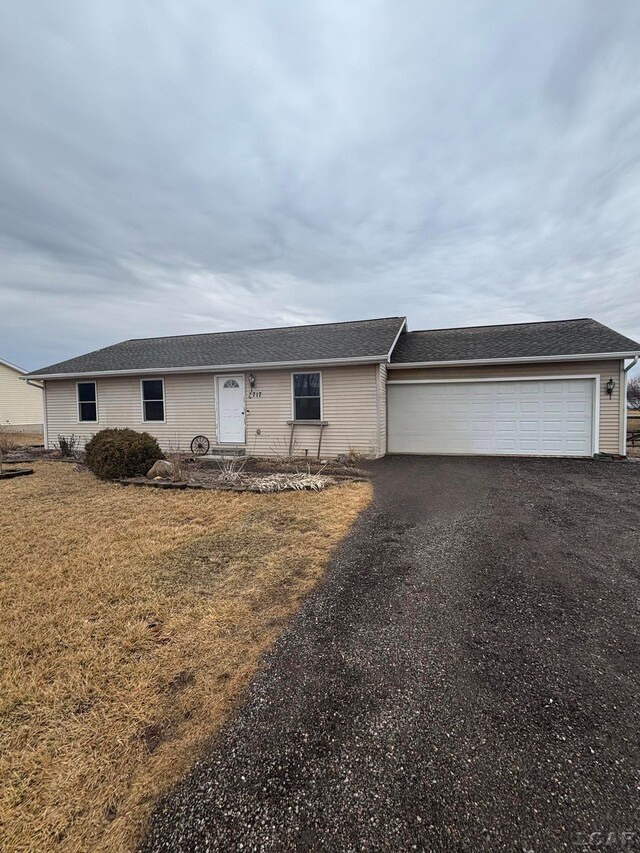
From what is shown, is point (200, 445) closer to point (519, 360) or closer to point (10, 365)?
point (519, 360)

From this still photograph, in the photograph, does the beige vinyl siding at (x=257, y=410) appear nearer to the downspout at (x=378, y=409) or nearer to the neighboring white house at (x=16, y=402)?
the downspout at (x=378, y=409)

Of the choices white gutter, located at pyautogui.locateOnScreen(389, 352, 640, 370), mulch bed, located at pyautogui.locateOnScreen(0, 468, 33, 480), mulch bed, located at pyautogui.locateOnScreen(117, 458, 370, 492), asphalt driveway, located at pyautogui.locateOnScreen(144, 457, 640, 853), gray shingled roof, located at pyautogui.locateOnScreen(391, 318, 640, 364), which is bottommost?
asphalt driveway, located at pyautogui.locateOnScreen(144, 457, 640, 853)

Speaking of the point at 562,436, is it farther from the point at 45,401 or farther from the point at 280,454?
the point at 45,401

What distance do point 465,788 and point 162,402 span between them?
41.0 feet

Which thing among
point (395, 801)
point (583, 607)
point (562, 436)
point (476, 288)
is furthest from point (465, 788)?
point (476, 288)

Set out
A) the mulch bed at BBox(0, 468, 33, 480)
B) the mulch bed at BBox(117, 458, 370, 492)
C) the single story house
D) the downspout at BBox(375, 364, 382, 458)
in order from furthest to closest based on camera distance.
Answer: the downspout at BBox(375, 364, 382, 458)
the single story house
the mulch bed at BBox(0, 468, 33, 480)
the mulch bed at BBox(117, 458, 370, 492)

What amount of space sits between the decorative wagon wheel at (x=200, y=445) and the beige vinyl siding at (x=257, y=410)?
166 mm

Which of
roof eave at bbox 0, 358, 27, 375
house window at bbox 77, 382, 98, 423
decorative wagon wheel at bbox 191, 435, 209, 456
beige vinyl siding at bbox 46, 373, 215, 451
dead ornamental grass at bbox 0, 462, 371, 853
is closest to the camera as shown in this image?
dead ornamental grass at bbox 0, 462, 371, 853

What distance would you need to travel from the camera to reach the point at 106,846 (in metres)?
1.36

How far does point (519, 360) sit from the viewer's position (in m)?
10.0

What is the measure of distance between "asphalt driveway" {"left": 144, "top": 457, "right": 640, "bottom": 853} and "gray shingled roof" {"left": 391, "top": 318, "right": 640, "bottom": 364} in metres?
7.76

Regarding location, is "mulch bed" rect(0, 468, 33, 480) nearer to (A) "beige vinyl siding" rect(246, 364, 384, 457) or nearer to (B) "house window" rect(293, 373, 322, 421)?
(A) "beige vinyl siding" rect(246, 364, 384, 457)

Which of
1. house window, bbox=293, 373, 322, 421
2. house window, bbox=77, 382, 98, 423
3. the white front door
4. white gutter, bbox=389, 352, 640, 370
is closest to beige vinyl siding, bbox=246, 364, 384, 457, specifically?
house window, bbox=293, 373, 322, 421

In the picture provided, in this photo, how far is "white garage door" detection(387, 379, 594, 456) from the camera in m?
9.96
